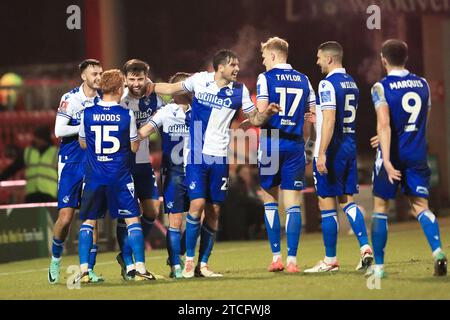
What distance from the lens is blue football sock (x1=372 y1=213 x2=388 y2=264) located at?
1041 centimetres

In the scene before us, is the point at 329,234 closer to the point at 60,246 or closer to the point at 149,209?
the point at 149,209

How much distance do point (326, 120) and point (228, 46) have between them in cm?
1615

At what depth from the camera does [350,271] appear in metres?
11.7

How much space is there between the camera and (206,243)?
457 inches

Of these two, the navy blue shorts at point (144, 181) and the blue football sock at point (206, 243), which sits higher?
the navy blue shorts at point (144, 181)

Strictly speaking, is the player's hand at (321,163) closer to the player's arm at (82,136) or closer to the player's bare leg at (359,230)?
the player's bare leg at (359,230)

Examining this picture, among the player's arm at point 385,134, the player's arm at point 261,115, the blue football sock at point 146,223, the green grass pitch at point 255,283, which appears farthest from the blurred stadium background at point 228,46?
the player's arm at point 385,134

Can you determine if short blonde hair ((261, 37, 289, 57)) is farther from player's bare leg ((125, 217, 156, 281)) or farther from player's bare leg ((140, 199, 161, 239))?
player's bare leg ((125, 217, 156, 281))

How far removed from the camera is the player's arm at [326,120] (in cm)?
1120

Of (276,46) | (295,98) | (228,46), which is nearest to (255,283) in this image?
(295,98)

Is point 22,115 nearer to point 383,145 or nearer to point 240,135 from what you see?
point 240,135

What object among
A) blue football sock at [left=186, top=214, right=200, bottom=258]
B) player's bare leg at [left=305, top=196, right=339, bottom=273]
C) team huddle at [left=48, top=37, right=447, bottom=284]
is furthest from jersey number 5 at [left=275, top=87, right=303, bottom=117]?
blue football sock at [left=186, top=214, right=200, bottom=258]
